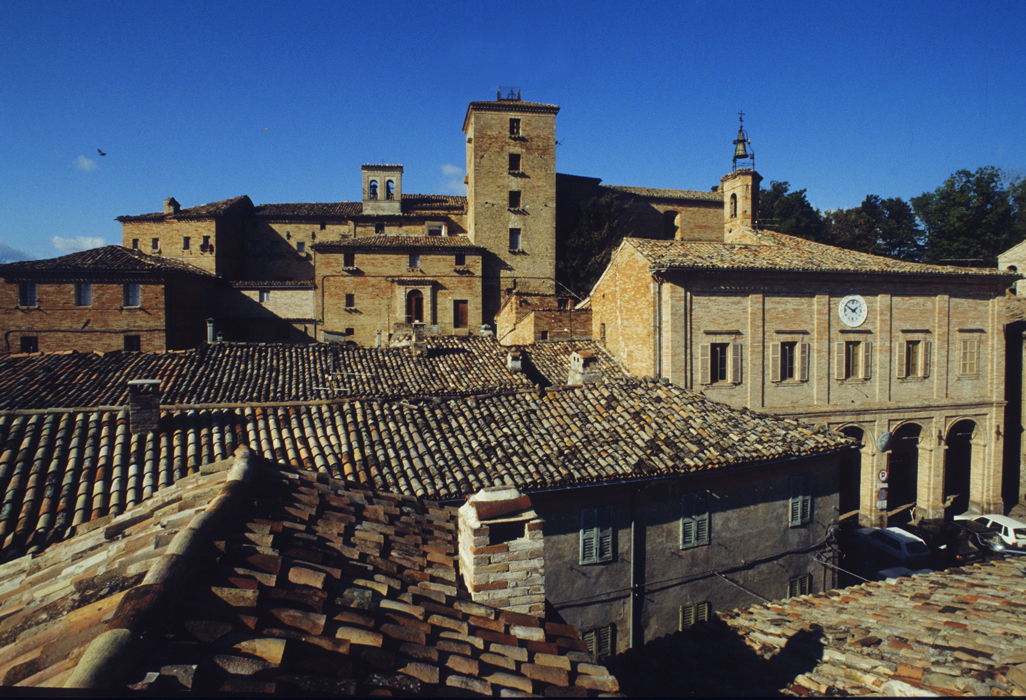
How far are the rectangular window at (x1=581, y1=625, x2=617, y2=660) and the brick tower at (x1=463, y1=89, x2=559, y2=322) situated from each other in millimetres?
25309

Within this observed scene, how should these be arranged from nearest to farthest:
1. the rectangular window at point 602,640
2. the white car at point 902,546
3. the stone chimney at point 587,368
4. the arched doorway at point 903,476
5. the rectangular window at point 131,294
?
the rectangular window at point 602,640 < the stone chimney at point 587,368 < the white car at point 902,546 < the arched doorway at point 903,476 < the rectangular window at point 131,294

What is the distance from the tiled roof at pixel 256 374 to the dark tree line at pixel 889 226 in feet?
60.4

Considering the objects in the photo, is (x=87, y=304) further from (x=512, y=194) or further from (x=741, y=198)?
(x=741, y=198)

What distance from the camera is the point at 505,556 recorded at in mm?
4883

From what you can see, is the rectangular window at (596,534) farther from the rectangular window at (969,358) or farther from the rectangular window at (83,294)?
the rectangular window at (83,294)

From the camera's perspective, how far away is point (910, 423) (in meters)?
20.4

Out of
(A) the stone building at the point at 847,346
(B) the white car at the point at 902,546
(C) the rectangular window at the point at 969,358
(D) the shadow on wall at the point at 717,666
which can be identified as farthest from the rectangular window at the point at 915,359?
(D) the shadow on wall at the point at 717,666

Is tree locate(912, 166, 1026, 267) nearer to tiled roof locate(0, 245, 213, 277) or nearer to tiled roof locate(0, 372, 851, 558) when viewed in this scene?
tiled roof locate(0, 372, 851, 558)

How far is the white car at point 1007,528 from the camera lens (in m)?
17.7

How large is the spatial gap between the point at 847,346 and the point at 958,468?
30.3ft

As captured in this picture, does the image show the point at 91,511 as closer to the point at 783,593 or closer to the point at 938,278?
the point at 783,593

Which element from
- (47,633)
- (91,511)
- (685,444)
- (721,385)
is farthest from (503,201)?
(47,633)

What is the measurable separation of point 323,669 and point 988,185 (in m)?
51.8

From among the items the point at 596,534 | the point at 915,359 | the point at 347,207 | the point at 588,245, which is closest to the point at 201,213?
the point at 347,207
